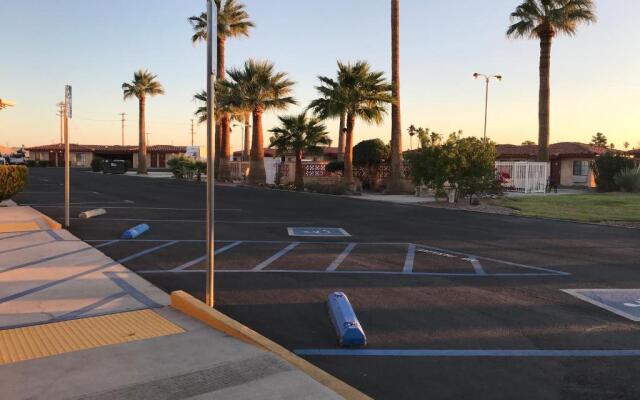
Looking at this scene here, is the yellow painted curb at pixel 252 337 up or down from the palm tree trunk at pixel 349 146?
down

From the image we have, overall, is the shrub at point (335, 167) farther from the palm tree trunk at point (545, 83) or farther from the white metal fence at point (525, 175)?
the palm tree trunk at point (545, 83)

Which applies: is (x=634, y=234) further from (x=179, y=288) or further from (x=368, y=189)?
(x=368, y=189)

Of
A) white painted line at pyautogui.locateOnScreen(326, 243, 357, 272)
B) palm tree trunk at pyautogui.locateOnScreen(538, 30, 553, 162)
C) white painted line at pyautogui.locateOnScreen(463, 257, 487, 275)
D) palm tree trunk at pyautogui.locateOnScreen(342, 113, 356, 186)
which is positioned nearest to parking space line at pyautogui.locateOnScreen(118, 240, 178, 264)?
white painted line at pyautogui.locateOnScreen(326, 243, 357, 272)

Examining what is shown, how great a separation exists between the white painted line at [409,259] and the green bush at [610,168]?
2858cm

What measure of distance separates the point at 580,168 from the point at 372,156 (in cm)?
2164

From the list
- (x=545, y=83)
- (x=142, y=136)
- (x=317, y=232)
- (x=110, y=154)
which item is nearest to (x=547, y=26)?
(x=545, y=83)

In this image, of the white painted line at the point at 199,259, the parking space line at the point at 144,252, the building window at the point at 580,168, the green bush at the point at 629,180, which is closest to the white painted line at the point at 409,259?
the white painted line at the point at 199,259

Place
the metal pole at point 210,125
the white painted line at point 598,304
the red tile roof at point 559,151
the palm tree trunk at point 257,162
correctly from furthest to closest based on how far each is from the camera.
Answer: the red tile roof at point 559,151 < the palm tree trunk at point 257,162 < the white painted line at point 598,304 < the metal pole at point 210,125

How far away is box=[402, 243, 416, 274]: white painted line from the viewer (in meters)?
8.90

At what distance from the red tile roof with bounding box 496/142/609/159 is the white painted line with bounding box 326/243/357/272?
35.5 meters

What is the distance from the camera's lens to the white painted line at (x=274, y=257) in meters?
8.97

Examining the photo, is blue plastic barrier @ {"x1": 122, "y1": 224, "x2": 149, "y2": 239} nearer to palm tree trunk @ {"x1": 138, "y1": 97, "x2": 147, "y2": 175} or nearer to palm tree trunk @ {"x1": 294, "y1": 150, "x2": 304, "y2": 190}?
palm tree trunk @ {"x1": 294, "y1": 150, "x2": 304, "y2": 190}

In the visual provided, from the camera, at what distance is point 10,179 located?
1775 centimetres

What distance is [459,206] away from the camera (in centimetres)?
2295
